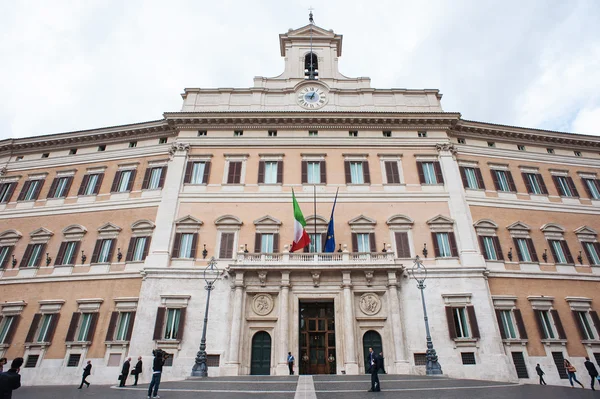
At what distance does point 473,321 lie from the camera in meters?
19.4

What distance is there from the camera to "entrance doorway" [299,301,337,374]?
19188mm

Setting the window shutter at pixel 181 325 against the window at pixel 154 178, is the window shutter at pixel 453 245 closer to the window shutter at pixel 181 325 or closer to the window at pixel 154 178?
the window shutter at pixel 181 325

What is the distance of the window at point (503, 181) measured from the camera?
24.5 meters

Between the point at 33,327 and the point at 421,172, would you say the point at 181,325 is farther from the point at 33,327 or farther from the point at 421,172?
the point at 421,172

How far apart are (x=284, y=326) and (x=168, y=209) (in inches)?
421

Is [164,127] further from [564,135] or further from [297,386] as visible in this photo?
[564,135]

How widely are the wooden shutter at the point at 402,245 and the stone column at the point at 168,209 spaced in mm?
14144

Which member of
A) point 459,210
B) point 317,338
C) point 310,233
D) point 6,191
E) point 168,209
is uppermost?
point 6,191

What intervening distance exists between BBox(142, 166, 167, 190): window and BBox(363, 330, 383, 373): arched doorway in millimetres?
16566

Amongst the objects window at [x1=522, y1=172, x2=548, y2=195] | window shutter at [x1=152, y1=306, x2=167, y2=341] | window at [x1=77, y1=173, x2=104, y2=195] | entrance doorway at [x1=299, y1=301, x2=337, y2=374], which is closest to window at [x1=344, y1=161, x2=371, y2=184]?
entrance doorway at [x1=299, y1=301, x2=337, y2=374]

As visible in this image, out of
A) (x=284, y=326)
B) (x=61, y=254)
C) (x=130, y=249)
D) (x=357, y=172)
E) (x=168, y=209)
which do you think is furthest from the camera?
(x=357, y=172)

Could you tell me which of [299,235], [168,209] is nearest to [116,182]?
[168,209]

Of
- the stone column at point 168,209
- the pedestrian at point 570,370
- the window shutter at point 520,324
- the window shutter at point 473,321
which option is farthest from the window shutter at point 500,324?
the stone column at point 168,209

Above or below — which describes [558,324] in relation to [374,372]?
above
